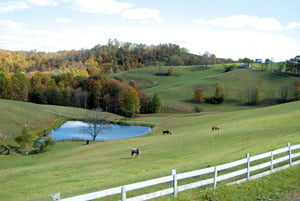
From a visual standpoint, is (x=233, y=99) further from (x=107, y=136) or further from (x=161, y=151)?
(x=161, y=151)

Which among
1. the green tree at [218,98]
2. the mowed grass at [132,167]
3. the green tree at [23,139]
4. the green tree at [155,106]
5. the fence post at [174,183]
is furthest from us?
the green tree at [218,98]

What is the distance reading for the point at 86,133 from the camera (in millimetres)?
77500

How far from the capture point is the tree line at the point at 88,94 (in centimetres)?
12125

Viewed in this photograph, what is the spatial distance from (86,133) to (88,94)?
55.4 m

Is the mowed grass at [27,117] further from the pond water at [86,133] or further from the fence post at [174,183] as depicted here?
the fence post at [174,183]

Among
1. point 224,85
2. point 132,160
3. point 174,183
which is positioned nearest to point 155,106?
point 224,85

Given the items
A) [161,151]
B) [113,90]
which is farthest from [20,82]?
[161,151]

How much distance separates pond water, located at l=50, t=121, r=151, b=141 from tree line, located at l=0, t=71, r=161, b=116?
26.8 m

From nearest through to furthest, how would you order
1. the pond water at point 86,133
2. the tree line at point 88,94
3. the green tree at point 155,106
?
the pond water at point 86,133 < the green tree at point 155,106 < the tree line at point 88,94

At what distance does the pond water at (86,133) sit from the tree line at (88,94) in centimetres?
2683

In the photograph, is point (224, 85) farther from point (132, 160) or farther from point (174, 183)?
point (174, 183)

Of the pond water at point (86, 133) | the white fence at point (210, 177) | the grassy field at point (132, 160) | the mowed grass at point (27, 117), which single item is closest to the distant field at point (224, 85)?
the pond water at point (86, 133)

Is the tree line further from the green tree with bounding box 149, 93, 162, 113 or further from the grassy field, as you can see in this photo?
the grassy field

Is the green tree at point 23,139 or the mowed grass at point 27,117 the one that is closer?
the green tree at point 23,139
